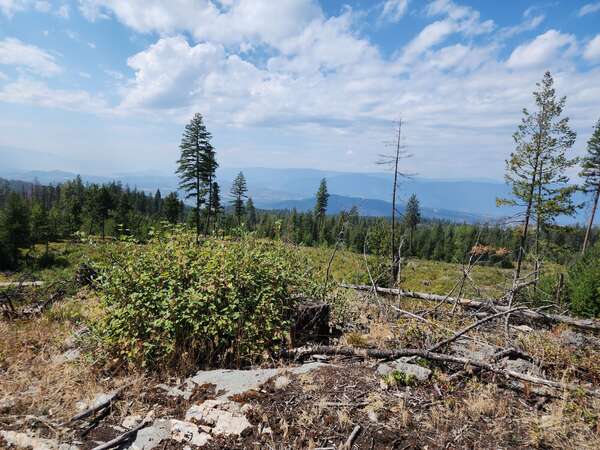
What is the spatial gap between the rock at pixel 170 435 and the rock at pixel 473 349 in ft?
12.2

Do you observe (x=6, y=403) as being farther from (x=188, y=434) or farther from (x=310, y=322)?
(x=310, y=322)

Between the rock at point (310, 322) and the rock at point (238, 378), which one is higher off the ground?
the rock at point (310, 322)

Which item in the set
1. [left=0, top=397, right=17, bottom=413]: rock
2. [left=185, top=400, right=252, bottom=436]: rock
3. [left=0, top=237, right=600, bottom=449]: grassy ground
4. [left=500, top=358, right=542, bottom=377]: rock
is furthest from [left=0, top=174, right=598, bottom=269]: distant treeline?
[left=500, top=358, right=542, bottom=377]: rock

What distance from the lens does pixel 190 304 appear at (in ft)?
14.4

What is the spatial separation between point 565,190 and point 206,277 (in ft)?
73.2

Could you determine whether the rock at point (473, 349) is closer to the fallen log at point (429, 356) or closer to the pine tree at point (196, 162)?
the fallen log at point (429, 356)

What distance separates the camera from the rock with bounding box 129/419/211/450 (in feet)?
10.2

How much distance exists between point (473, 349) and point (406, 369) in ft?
5.65

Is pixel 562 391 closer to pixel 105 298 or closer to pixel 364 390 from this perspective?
pixel 364 390

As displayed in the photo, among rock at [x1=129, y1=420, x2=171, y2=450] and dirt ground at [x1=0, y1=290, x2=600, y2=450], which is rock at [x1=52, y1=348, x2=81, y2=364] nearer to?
dirt ground at [x1=0, y1=290, x2=600, y2=450]

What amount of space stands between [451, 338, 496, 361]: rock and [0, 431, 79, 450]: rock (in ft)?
16.1

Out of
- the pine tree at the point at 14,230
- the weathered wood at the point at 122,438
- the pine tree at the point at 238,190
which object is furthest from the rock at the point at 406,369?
the pine tree at the point at 14,230

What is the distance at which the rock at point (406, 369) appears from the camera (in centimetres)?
413

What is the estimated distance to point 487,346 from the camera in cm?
535
